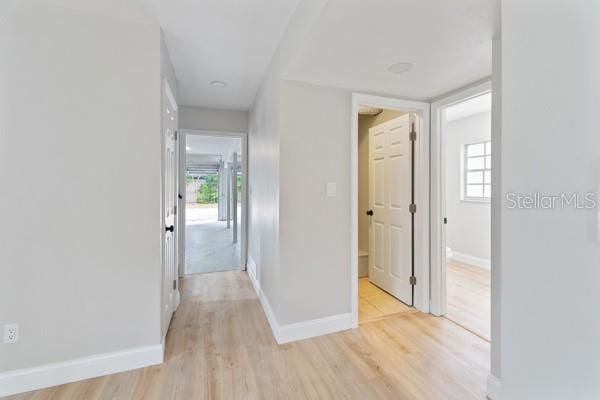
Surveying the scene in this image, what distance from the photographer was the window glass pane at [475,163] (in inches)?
173

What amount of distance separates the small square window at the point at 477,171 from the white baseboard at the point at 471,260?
98 cm

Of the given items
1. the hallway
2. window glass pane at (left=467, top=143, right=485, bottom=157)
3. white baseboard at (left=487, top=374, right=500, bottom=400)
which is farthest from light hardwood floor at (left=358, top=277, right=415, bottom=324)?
window glass pane at (left=467, top=143, right=485, bottom=157)

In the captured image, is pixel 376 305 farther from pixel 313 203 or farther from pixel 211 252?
pixel 211 252

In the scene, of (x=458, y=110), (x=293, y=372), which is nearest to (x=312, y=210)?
(x=293, y=372)

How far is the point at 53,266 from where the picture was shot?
67.1 inches

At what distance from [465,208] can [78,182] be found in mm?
5128

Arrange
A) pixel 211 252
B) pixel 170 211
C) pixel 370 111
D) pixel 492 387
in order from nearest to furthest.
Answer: pixel 492 387, pixel 170 211, pixel 370 111, pixel 211 252

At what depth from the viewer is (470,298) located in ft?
10.1

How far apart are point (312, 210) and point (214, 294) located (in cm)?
183

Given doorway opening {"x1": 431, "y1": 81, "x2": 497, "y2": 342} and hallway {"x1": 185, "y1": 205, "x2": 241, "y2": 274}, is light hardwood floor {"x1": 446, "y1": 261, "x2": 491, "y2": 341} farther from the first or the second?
hallway {"x1": 185, "y1": 205, "x2": 241, "y2": 274}

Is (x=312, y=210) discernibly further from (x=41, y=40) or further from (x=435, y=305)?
(x=41, y=40)

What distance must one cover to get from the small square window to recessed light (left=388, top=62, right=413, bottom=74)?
310 centimetres
